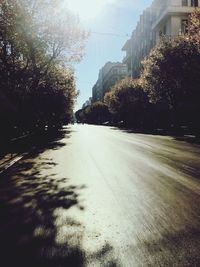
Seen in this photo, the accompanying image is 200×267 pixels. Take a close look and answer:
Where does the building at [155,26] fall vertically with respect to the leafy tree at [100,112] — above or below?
above

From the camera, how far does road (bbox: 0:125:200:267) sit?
14.4 feet

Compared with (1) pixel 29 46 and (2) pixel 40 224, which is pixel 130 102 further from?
(2) pixel 40 224

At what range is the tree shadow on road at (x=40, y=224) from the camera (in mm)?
4379

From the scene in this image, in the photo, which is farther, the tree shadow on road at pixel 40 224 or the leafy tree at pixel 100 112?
the leafy tree at pixel 100 112

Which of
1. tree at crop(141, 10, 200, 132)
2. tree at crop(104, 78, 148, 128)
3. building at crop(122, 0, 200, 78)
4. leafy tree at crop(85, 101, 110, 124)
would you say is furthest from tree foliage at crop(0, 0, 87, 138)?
leafy tree at crop(85, 101, 110, 124)

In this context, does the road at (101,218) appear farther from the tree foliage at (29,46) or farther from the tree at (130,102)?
the tree at (130,102)

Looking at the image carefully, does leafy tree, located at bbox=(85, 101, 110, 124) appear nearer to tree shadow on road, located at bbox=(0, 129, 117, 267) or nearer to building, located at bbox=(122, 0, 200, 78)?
building, located at bbox=(122, 0, 200, 78)

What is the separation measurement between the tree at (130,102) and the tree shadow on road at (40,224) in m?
50.6

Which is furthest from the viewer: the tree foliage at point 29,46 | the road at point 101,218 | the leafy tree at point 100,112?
the leafy tree at point 100,112

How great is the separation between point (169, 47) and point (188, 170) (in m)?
25.1

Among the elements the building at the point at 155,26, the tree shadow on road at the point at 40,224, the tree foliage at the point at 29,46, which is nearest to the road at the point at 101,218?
the tree shadow on road at the point at 40,224

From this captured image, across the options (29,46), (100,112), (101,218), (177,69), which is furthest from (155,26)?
(100,112)

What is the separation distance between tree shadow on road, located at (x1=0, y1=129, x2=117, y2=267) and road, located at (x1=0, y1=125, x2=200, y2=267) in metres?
0.01

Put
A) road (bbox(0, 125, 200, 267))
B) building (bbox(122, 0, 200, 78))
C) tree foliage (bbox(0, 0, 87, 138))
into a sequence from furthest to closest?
building (bbox(122, 0, 200, 78))
tree foliage (bbox(0, 0, 87, 138))
road (bbox(0, 125, 200, 267))
